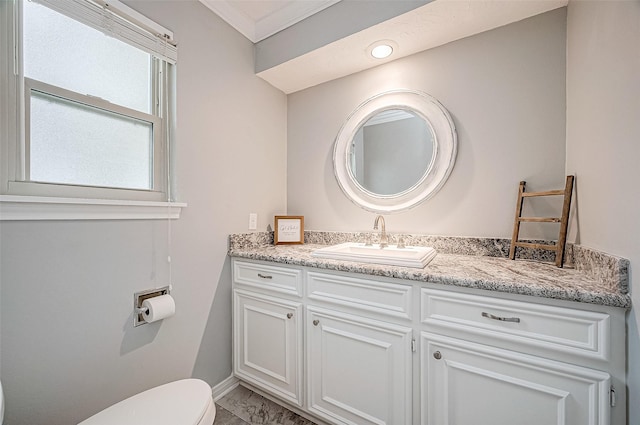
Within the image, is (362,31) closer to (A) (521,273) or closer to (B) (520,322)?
(A) (521,273)

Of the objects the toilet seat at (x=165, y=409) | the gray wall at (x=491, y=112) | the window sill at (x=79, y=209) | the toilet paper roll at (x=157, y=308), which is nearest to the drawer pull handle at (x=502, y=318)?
the gray wall at (x=491, y=112)

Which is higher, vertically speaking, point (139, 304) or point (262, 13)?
point (262, 13)

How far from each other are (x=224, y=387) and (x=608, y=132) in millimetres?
2306

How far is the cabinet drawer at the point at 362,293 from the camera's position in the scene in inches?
44.8

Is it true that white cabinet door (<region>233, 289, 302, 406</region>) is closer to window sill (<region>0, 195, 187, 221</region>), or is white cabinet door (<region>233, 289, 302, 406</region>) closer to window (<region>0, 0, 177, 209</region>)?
window sill (<region>0, 195, 187, 221</region>)

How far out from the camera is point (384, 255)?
1.37 meters

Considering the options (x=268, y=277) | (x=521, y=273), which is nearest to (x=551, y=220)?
(x=521, y=273)

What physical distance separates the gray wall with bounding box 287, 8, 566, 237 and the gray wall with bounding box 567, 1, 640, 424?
0.10m

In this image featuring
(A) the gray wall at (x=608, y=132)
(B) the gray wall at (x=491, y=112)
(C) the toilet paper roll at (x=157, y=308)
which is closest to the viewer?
(A) the gray wall at (x=608, y=132)

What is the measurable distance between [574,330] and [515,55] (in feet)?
4.62

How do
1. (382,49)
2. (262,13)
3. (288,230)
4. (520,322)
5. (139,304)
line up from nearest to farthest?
(520,322) < (139,304) < (382,49) < (262,13) < (288,230)

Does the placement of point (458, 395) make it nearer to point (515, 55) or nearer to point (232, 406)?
point (232, 406)

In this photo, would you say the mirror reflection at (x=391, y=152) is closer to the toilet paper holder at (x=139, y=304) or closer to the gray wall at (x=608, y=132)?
the gray wall at (x=608, y=132)

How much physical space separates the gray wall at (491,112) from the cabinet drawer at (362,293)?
0.67 metres
